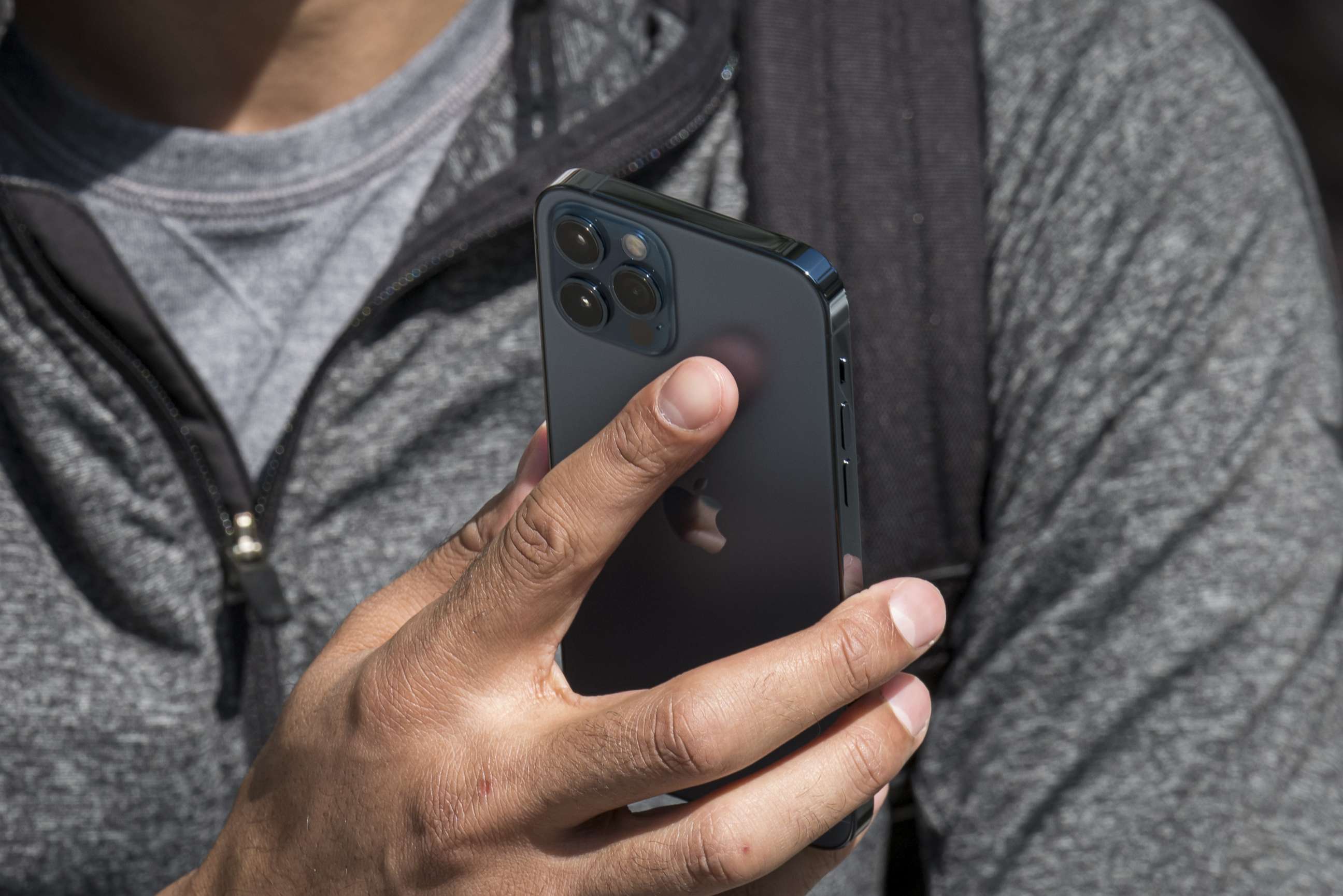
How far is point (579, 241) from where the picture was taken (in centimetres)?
73

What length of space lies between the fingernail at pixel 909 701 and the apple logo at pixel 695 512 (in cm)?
15

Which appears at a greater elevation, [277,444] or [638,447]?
[638,447]

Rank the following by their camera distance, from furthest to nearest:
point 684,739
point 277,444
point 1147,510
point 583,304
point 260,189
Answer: point 260,189
point 277,444
point 1147,510
point 583,304
point 684,739

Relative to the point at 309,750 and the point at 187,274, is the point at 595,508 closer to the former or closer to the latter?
the point at 309,750

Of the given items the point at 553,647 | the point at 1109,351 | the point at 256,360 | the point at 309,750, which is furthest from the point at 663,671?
the point at 256,360

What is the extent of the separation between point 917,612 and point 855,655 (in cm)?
5

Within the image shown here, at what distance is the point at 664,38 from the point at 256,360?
592mm

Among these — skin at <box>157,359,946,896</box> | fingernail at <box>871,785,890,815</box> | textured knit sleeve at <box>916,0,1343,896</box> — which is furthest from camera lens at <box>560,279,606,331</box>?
textured knit sleeve at <box>916,0,1343,896</box>

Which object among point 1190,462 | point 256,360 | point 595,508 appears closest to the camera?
point 595,508

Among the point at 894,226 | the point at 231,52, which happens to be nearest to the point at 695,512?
the point at 894,226

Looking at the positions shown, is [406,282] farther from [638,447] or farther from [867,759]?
[867,759]

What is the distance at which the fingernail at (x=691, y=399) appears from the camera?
0.63m

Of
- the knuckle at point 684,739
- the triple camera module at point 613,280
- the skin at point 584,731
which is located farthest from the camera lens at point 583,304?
the knuckle at point 684,739

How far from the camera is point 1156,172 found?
1112 mm
